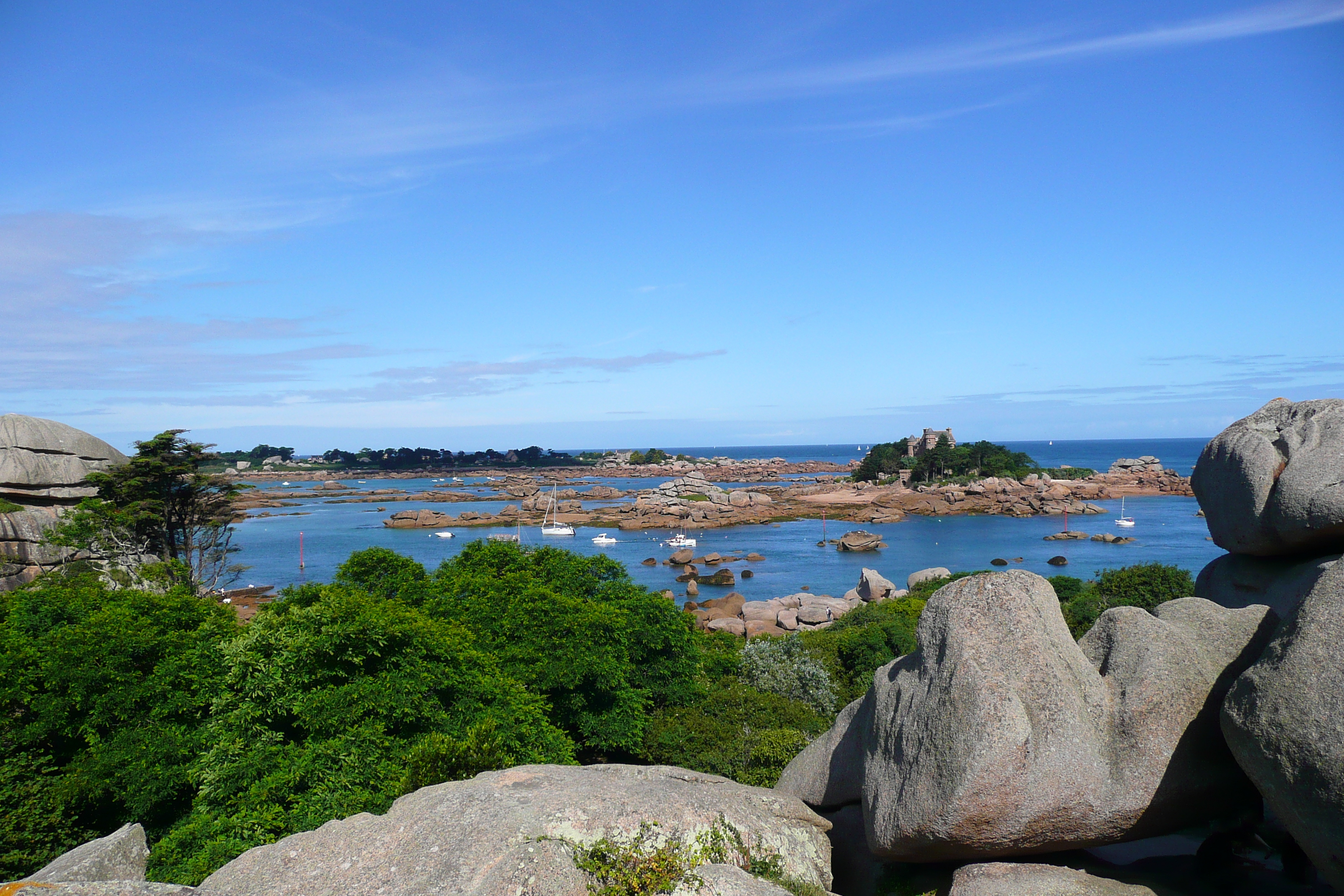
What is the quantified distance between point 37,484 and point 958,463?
126 metres

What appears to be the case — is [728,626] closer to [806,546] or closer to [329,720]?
[329,720]

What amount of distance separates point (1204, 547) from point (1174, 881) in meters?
81.5

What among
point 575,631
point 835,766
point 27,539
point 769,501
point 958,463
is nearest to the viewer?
point 835,766

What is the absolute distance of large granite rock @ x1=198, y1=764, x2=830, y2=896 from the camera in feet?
29.8

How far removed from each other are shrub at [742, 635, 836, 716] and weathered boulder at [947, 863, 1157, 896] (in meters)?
10.8

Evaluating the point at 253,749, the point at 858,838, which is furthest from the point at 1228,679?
the point at 253,749

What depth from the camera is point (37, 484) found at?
3800 cm

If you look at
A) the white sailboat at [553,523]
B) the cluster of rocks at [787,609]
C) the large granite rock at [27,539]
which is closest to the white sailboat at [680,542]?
the white sailboat at [553,523]

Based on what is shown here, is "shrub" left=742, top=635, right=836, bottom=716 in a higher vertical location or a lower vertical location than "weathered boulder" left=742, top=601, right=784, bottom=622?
higher

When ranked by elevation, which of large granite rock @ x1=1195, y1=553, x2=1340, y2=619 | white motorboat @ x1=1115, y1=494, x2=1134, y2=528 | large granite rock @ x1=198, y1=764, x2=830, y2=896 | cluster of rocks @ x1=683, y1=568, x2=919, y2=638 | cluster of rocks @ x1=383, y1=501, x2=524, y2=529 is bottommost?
white motorboat @ x1=1115, y1=494, x2=1134, y2=528

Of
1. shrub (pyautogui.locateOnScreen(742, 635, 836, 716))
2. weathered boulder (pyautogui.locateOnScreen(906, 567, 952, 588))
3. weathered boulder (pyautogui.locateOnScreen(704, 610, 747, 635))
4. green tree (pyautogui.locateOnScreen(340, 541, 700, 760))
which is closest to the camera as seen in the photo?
green tree (pyautogui.locateOnScreen(340, 541, 700, 760))

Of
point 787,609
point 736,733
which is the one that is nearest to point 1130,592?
point 787,609

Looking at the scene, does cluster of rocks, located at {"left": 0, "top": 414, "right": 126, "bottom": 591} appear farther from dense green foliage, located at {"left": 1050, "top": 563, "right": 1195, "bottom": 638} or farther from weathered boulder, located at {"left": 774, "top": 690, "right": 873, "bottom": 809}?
dense green foliage, located at {"left": 1050, "top": 563, "right": 1195, "bottom": 638}

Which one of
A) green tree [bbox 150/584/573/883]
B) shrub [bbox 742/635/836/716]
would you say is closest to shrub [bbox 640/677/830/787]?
shrub [bbox 742/635/836/716]
